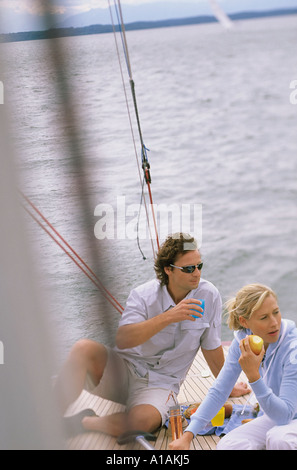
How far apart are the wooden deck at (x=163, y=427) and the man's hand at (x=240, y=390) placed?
0.01 meters

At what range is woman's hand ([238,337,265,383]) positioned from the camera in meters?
1.22

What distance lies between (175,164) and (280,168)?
3079mm

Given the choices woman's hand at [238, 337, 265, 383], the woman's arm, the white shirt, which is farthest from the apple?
the white shirt

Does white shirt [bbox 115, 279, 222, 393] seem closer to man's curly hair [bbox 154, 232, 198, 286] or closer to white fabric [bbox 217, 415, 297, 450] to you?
man's curly hair [bbox 154, 232, 198, 286]

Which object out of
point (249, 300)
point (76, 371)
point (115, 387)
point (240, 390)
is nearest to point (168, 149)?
point (240, 390)

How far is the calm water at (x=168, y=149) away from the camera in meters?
0.73

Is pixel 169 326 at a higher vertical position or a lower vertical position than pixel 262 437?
higher

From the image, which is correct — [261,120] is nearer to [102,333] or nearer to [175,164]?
[175,164]

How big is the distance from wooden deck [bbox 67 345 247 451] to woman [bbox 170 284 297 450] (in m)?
0.13

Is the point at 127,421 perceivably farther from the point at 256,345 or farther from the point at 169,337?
the point at 169,337

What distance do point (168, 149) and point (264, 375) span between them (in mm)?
7952

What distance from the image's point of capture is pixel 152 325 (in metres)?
1.63

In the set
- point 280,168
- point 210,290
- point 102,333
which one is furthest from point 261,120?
point 102,333

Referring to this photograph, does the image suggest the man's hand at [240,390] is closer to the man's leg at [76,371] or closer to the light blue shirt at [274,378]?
the light blue shirt at [274,378]
